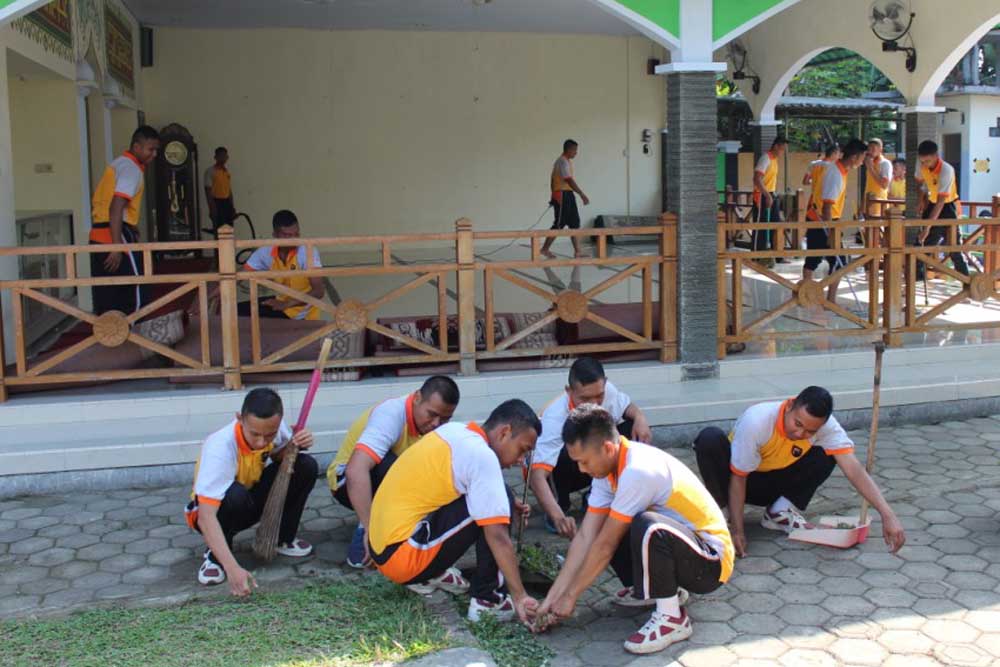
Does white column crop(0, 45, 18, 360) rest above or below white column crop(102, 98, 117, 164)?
below

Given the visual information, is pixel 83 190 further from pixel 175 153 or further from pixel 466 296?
pixel 466 296

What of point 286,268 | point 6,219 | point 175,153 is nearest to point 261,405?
point 286,268

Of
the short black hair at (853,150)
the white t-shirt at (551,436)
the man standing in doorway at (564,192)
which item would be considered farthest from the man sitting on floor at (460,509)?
the man standing in doorway at (564,192)

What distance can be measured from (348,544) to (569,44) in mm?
13127

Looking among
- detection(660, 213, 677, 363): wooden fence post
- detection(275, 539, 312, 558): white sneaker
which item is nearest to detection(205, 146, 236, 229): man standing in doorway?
detection(660, 213, 677, 363): wooden fence post

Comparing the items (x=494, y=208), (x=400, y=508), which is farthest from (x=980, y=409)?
(x=494, y=208)

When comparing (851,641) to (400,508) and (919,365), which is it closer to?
(400,508)

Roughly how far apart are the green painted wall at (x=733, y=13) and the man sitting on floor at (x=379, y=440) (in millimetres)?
3308

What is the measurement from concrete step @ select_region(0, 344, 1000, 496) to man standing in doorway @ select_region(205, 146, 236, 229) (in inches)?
328

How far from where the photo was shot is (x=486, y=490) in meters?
3.49

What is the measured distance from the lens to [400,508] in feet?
12.0

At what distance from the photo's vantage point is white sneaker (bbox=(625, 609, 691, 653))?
11.3 ft

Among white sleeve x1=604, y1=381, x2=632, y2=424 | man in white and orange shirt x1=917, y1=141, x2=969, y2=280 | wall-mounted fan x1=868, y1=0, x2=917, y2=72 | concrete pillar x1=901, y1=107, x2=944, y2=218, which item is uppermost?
wall-mounted fan x1=868, y1=0, x2=917, y2=72

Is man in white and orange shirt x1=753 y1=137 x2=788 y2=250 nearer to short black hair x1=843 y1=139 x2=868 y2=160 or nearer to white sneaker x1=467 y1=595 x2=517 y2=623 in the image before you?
short black hair x1=843 y1=139 x2=868 y2=160
